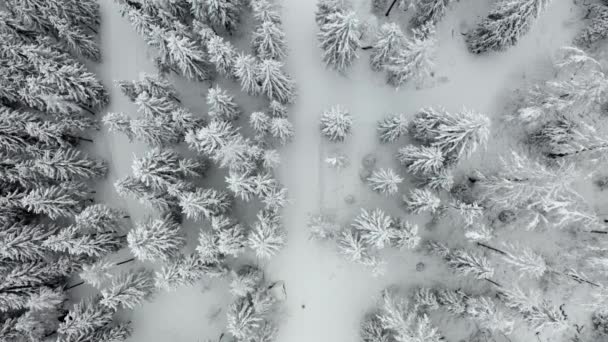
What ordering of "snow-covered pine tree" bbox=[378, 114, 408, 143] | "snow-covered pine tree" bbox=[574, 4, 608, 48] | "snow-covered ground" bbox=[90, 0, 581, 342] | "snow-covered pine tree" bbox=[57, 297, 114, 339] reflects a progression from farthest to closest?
"snow-covered ground" bbox=[90, 0, 581, 342]
"snow-covered pine tree" bbox=[574, 4, 608, 48]
"snow-covered pine tree" bbox=[378, 114, 408, 143]
"snow-covered pine tree" bbox=[57, 297, 114, 339]

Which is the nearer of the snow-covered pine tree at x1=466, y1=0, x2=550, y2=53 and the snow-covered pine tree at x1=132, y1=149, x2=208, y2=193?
the snow-covered pine tree at x1=132, y1=149, x2=208, y2=193

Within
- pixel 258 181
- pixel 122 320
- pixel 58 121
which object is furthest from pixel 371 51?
pixel 122 320

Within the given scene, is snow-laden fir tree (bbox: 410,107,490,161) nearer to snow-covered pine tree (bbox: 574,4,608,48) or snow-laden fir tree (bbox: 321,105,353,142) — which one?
snow-laden fir tree (bbox: 321,105,353,142)

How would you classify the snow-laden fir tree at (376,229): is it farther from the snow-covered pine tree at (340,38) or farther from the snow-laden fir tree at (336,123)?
the snow-covered pine tree at (340,38)

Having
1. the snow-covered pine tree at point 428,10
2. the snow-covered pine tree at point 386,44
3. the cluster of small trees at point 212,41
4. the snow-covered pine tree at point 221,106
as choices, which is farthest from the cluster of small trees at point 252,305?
the snow-covered pine tree at point 428,10

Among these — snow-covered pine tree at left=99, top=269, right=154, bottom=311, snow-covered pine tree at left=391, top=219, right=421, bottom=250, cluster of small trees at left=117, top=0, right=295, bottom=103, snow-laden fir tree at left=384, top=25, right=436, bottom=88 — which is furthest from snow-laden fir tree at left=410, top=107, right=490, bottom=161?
snow-covered pine tree at left=99, top=269, right=154, bottom=311
